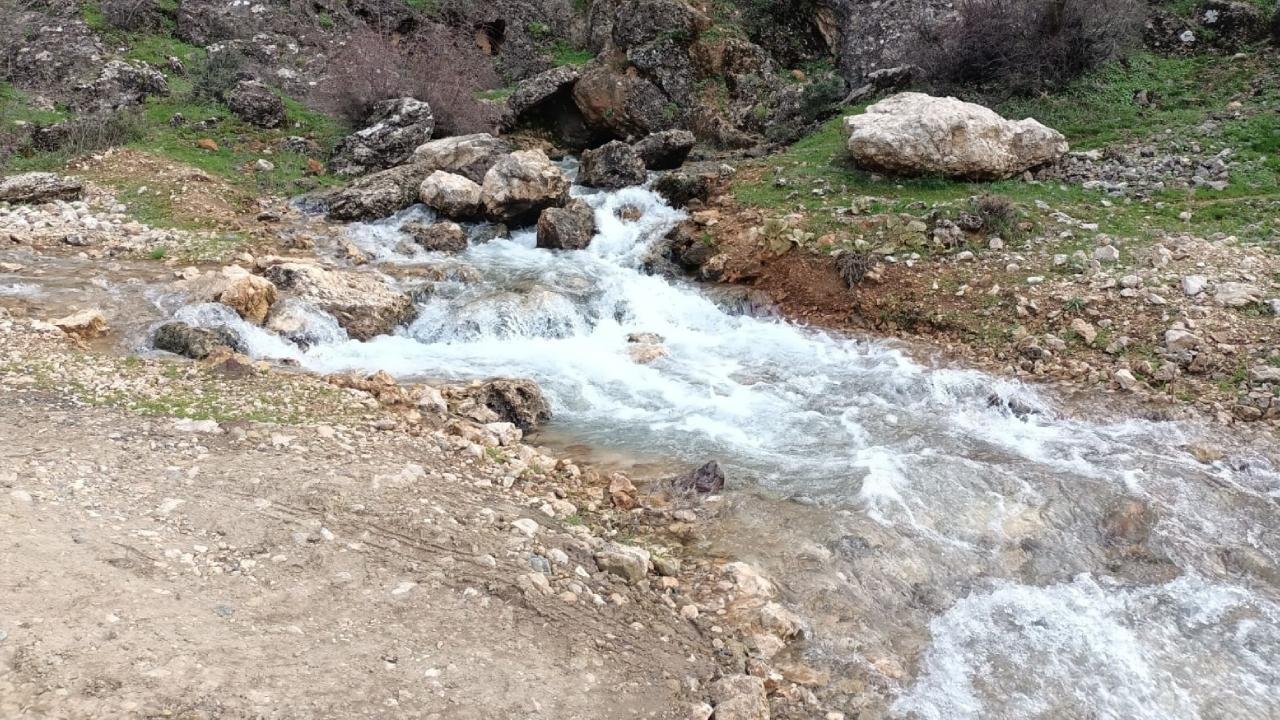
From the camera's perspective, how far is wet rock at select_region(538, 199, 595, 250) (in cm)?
1352

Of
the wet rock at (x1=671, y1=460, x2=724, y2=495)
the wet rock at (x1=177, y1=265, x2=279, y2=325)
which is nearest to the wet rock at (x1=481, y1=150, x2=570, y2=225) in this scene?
the wet rock at (x1=177, y1=265, x2=279, y2=325)

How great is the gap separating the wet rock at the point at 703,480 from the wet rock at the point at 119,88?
1577cm

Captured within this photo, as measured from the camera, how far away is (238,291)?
30.7ft

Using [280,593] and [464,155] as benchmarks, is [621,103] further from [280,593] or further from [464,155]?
[280,593]

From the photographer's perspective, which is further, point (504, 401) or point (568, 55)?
point (568, 55)

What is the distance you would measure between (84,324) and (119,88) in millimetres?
12250

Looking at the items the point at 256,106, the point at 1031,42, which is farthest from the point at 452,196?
the point at 1031,42

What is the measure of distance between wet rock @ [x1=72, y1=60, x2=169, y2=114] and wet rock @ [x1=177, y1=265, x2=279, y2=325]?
9.35 metres

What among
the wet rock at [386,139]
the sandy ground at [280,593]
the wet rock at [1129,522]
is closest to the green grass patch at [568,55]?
the wet rock at [386,139]

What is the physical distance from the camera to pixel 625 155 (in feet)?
52.3

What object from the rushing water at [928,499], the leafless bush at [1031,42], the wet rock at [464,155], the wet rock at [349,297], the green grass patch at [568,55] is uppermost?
the leafless bush at [1031,42]

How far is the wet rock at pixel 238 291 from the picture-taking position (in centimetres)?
935

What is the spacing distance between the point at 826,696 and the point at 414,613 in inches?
97.6

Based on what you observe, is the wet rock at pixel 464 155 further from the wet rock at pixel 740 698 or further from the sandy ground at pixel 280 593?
the wet rock at pixel 740 698
